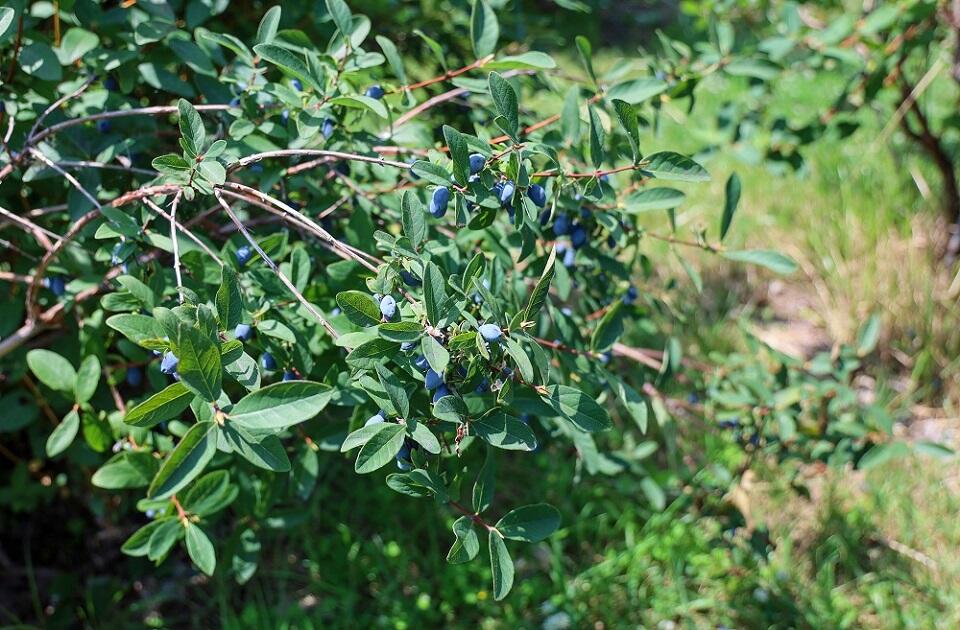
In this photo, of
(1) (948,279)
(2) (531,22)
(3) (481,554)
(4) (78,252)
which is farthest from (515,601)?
(1) (948,279)

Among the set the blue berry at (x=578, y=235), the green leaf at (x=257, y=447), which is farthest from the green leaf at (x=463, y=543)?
the blue berry at (x=578, y=235)

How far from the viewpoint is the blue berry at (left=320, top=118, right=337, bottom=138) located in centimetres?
119

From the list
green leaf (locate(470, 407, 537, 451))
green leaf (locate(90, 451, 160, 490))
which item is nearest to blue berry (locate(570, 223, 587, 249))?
green leaf (locate(470, 407, 537, 451))

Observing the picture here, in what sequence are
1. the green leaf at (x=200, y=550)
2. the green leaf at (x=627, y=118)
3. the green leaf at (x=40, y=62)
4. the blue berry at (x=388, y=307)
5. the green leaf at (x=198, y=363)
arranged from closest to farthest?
1. the green leaf at (x=198, y=363)
2. the blue berry at (x=388, y=307)
3. the green leaf at (x=627, y=118)
4. the green leaf at (x=200, y=550)
5. the green leaf at (x=40, y=62)

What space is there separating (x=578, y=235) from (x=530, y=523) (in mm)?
408

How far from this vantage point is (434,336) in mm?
930

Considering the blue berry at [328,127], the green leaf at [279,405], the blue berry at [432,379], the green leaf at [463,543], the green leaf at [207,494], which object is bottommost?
the green leaf at [207,494]

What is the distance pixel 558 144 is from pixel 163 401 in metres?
0.70

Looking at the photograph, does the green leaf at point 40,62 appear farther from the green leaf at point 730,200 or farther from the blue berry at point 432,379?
the green leaf at point 730,200

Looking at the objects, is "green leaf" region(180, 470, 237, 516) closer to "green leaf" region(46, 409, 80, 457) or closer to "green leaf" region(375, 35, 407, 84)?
"green leaf" region(46, 409, 80, 457)

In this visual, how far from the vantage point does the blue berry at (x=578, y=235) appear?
1.27 meters

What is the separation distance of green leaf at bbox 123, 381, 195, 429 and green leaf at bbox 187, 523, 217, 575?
0.30 m

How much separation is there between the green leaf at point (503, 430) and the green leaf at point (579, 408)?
5cm

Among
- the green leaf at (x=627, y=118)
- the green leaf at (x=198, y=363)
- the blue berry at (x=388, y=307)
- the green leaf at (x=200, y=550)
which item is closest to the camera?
the green leaf at (x=198, y=363)
